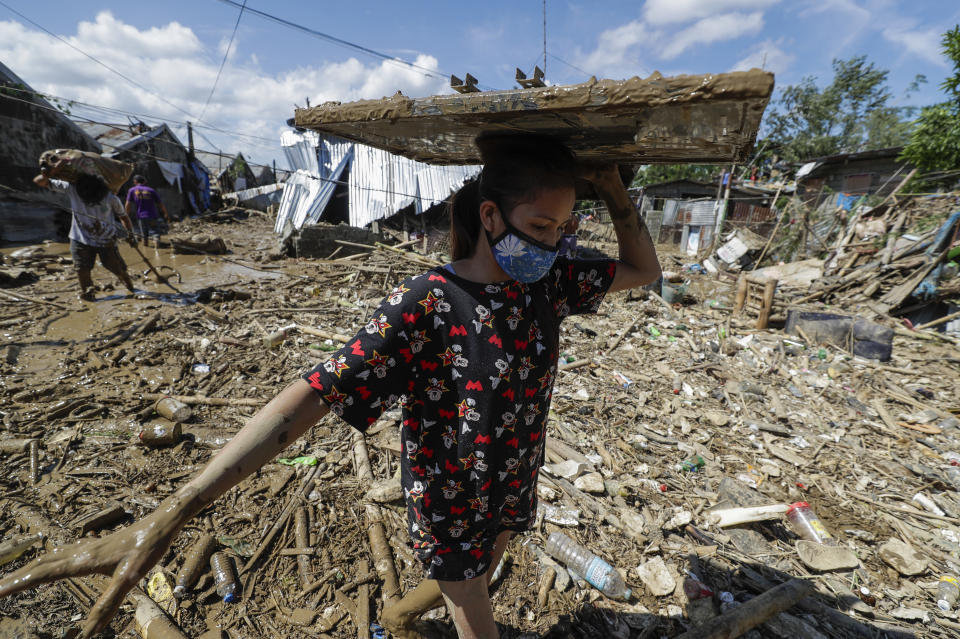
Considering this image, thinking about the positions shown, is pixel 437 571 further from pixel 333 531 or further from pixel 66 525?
pixel 66 525

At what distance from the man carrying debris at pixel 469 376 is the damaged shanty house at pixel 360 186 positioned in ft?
43.3

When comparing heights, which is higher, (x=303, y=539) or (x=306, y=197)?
(x=306, y=197)

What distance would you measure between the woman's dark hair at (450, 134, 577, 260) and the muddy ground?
2189 mm

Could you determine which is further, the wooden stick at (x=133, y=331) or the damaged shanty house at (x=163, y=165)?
the damaged shanty house at (x=163, y=165)

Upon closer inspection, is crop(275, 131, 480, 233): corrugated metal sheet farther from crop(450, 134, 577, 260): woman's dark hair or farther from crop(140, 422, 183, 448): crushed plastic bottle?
crop(450, 134, 577, 260): woman's dark hair

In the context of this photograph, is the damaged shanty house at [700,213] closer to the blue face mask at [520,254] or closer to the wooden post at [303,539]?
the blue face mask at [520,254]

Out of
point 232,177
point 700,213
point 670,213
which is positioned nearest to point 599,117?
point 700,213

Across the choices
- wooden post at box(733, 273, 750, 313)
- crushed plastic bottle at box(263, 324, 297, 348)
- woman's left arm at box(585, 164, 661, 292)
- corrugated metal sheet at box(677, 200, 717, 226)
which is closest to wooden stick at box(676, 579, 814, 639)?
woman's left arm at box(585, 164, 661, 292)

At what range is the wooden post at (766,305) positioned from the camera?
8.45 meters

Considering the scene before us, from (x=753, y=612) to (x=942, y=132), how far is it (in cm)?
1894

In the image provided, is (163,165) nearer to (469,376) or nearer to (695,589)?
(469,376)

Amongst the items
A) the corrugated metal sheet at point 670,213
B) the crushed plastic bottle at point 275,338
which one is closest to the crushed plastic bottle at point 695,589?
the crushed plastic bottle at point 275,338

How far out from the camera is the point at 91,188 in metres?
6.23

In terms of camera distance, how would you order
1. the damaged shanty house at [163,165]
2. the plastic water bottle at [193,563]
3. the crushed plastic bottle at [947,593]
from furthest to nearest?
1. the damaged shanty house at [163,165]
2. the crushed plastic bottle at [947,593]
3. the plastic water bottle at [193,563]
